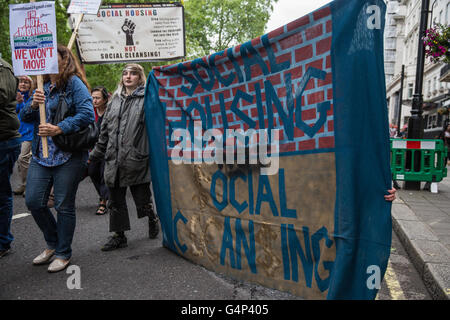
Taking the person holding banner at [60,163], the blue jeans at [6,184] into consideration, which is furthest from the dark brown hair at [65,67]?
the blue jeans at [6,184]

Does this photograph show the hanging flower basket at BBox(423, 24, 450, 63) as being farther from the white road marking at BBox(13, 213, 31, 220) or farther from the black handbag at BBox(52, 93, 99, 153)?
the white road marking at BBox(13, 213, 31, 220)

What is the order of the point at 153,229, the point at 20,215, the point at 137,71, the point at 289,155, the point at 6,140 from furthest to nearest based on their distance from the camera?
the point at 20,215 → the point at 153,229 → the point at 137,71 → the point at 6,140 → the point at 289,155

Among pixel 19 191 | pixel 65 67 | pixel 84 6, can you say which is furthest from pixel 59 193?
pixel 19 191

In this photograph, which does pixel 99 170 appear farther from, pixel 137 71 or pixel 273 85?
pixel 273 85

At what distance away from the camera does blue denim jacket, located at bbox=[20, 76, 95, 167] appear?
3197mm

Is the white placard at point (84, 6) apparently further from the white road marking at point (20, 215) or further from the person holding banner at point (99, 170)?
the white road marking at point (20, 215)

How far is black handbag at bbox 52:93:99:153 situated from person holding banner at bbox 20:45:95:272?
0.04 m

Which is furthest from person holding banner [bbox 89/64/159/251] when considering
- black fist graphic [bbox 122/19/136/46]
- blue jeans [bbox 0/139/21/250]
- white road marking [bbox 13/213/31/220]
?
black fist graphic [bbox 122/19/136/46]

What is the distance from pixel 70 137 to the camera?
3.19 m

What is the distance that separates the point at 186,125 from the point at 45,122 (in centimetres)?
118

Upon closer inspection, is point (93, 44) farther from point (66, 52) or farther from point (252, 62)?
point (252, 62)

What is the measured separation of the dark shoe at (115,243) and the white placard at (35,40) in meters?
1.76

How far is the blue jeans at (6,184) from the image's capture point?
3.41 m

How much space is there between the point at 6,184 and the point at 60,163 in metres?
0.76
